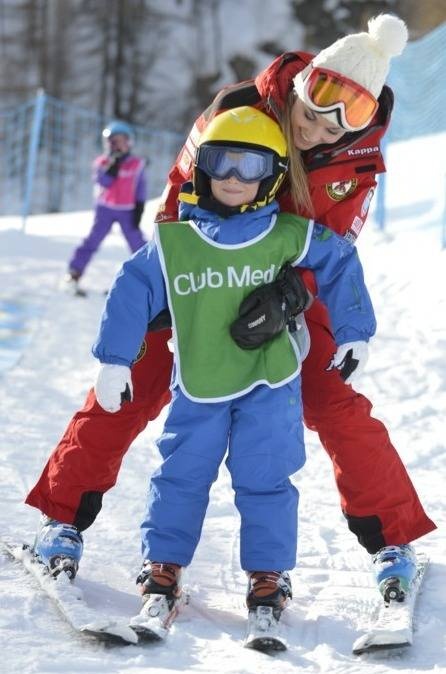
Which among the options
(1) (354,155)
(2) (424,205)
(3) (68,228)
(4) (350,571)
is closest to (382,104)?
(1) (354,155)

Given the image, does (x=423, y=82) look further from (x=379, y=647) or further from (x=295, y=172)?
(x=379, y=647)

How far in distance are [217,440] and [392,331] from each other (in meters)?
3.78

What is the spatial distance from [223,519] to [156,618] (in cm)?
107

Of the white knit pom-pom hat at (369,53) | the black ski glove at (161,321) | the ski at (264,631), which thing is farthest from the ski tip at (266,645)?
the white knit pom-pom hat at (369,53)

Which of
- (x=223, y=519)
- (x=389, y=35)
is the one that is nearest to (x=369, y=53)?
(x=389, y=35)

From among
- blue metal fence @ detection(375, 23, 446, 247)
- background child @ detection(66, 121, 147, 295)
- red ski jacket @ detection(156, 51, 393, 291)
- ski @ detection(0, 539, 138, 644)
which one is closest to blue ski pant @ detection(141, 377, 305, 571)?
ski @ detection(0, 539, 138, 644)

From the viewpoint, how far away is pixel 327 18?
28.0 metres

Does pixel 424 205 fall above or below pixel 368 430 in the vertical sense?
above

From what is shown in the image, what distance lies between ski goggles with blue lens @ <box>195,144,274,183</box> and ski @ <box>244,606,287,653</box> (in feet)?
3.44

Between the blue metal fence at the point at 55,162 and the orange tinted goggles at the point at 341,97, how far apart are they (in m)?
20.5

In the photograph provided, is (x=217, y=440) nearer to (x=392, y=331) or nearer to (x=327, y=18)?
(x=392, y=331)

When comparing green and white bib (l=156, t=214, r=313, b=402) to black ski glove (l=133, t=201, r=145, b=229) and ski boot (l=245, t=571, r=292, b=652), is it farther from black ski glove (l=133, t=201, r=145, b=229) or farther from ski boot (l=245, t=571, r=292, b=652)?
black ski glove (l=133, t=201, r=145, b=229)

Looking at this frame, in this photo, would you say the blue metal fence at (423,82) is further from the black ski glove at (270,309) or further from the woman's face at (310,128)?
the black ski glove at (270,309)

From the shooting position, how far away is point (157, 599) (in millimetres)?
2736
